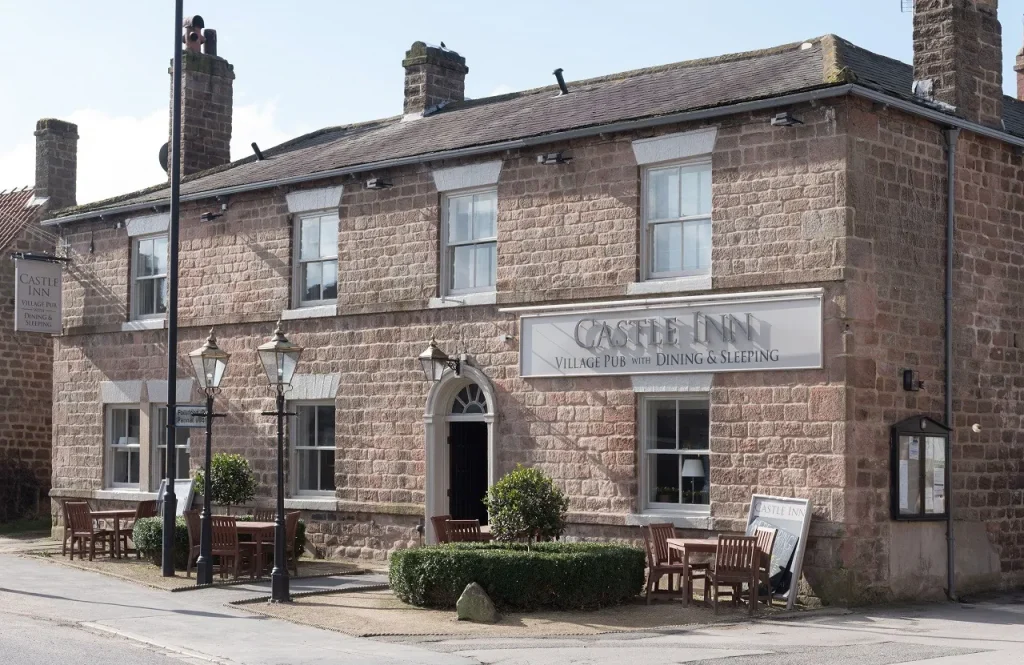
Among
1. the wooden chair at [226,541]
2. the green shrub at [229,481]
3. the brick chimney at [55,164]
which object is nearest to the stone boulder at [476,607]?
the wooden chair at [226,541]

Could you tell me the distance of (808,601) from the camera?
1477 centimetres

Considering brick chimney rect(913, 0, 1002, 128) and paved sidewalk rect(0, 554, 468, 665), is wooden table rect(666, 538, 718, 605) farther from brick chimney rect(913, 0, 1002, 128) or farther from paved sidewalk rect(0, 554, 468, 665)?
brick chimney rect(913, 0, 1002, 128)

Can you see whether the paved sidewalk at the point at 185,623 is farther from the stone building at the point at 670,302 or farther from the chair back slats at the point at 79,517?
the stone building at the point at 670,302

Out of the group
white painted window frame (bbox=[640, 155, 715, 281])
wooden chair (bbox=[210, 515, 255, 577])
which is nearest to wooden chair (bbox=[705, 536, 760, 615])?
white painted window frame (bbox=[640, 155, 715, 281])

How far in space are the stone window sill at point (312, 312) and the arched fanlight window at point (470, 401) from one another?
2.46 metres

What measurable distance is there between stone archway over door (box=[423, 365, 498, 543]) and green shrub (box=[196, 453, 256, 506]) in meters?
3.12

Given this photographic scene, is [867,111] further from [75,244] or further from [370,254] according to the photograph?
[75,244]

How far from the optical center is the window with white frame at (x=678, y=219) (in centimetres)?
1633

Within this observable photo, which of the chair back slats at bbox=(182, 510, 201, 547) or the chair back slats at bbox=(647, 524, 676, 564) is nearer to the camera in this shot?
Answer: the chair back slats at bbox=(647, 524, 676, 564)

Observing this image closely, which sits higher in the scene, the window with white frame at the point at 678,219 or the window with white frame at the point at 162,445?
the window with white frame at the point at 678,219

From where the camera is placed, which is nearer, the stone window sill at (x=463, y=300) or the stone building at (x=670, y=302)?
the stone building at (x=670, y=302)

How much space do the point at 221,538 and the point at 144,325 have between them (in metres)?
6.69

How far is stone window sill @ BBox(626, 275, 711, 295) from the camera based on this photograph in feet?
52.9

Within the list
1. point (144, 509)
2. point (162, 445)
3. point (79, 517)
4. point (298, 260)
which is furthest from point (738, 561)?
point (162, 445)
